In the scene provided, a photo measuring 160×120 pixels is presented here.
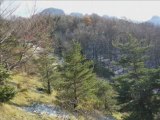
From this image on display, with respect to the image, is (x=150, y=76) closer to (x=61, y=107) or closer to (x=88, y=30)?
(x=61, y=107)

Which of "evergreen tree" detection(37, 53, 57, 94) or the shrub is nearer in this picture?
the shrub

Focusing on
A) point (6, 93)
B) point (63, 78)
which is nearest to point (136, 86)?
point (6, 93)

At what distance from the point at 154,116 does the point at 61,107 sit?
47.0ft

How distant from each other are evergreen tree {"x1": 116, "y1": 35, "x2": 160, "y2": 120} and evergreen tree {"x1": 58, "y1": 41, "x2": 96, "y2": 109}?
23.1 ft

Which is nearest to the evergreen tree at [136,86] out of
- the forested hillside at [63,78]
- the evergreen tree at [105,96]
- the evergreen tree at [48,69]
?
the forested hillside at [63,78]

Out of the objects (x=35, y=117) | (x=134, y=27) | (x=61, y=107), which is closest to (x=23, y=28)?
(x=35, y=117)

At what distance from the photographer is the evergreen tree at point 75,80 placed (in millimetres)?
42469

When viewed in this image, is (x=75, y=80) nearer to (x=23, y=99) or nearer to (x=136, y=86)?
(x=23, y=99)

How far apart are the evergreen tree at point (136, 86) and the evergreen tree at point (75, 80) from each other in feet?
23.1

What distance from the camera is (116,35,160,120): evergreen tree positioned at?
1236 inches

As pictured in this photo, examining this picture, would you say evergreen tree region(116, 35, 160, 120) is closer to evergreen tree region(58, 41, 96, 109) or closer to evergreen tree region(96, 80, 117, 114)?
evergreen tree region(58, 41, 96, 109)

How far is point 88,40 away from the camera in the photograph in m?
143

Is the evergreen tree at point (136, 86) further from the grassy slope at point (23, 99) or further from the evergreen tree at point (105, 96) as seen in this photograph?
the evergreen tree at point (105, 96)

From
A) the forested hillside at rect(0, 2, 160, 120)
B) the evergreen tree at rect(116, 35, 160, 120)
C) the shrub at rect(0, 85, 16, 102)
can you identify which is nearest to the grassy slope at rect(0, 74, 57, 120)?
the forested hillside at rect(0, 2, 160, 120)
